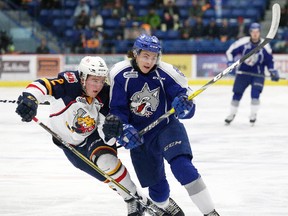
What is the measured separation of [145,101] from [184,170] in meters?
0.45

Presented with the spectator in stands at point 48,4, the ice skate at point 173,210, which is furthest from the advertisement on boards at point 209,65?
the ice skate at point 173,210

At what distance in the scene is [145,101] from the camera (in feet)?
13.0

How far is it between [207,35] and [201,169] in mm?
8570

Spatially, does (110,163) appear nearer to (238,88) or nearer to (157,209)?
(157,209)

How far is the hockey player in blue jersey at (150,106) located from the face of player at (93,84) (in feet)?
0.19

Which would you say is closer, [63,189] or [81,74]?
[81,74]

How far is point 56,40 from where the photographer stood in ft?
48.4

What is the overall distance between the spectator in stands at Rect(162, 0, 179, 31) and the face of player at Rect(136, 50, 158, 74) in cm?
1068

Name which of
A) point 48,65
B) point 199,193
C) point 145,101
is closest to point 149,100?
point 145,101

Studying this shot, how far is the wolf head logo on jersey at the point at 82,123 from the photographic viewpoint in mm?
4016

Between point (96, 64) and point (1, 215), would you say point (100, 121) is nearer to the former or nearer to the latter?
point (96, 64)

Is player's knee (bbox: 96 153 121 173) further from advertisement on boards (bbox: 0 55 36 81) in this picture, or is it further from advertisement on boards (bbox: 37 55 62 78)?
advertisement on boards (bbox: 37 55 62 78)

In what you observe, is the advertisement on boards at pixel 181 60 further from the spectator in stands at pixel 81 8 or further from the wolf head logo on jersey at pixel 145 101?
the wolf head logo on jersey at pixel 145 101

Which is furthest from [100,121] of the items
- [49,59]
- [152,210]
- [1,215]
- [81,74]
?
[49,59]
